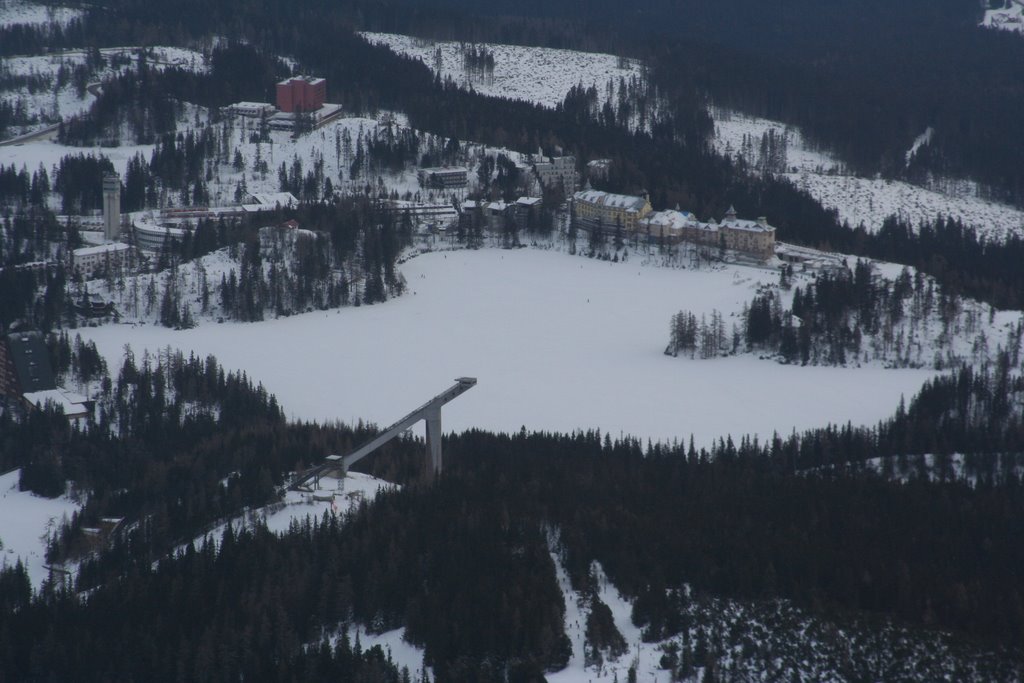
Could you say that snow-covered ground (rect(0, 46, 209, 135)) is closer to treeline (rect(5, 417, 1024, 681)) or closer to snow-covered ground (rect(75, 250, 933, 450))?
snow-covered ground (rect(75, 250, 933, 450))

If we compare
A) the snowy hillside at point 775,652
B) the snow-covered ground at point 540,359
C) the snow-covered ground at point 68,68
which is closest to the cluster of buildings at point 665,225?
the snow-covered ground at point 540,359

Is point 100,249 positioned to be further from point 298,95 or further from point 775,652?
point 775,652

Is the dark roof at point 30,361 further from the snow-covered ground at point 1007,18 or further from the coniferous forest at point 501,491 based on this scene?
the snow-covered ground at point 1007,18

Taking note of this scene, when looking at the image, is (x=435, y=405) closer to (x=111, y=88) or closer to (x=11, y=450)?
(x=11, y=450)

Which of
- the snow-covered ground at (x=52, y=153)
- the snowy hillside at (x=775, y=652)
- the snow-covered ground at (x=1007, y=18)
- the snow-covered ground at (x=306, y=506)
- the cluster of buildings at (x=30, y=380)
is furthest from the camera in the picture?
the snow-covered ground at (x=1007, y=18)

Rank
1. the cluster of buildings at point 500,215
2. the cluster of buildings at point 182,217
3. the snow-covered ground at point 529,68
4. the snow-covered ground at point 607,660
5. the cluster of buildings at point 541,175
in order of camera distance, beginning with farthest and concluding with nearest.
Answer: the snow-covered ground at point 529,68 → the cluster of buildings at point 541,175 → the cluster of buildings at point 500,215 → the cluster of buildings at point 182,217 → the snow-covered ground at point 607,660

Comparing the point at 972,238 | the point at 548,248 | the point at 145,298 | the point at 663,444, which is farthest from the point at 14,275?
the point at 972,238

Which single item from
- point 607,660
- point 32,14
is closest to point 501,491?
point 607,660
